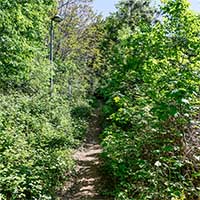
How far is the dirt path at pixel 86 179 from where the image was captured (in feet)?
21.6

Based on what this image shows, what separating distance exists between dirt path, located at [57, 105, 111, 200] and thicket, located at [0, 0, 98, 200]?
0.90ft

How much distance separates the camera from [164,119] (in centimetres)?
347

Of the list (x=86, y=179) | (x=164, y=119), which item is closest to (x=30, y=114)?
(x=86, y=179)

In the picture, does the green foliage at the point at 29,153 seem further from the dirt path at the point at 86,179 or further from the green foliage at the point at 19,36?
the green foliage at the point at 19,36

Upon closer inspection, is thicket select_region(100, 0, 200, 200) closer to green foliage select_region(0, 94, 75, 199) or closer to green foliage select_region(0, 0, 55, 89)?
green foliage select_region(0, 94, 75, 199)

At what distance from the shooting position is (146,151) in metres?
5.55

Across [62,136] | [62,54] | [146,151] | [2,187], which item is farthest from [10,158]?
[62,54]

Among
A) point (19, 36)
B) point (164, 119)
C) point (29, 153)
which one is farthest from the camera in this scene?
point (19, 36)

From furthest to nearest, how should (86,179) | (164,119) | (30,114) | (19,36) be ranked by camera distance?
(19,36) → (30,114) → (86,179) → (164,119)

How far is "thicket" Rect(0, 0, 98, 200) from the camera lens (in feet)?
19.0

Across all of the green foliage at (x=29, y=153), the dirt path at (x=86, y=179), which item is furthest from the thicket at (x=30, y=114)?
the dirt path at (x=86, y=179)

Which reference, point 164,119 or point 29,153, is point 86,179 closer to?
point 29,153

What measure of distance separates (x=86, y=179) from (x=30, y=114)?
3211mm

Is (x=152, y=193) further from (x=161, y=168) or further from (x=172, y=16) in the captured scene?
(x=172, y=16)
